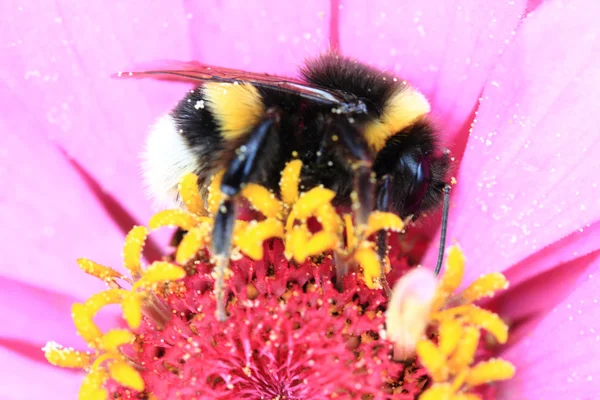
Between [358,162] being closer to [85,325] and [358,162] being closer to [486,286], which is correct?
[486,286]

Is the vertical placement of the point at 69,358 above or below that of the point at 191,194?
below

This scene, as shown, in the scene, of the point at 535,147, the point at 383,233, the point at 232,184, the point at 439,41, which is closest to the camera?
the point at 232,184

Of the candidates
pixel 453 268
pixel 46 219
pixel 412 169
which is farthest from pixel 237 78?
pixel 46 219

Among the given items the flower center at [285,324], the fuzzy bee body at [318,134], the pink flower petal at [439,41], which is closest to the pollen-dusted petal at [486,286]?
the flower center at [285,324]

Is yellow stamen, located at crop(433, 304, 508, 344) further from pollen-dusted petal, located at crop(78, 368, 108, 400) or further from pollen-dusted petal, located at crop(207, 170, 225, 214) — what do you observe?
pollen-dusted petal, located at crop(78, 368, 108, 400)

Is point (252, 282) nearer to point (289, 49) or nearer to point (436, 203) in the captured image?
point (436, 203)

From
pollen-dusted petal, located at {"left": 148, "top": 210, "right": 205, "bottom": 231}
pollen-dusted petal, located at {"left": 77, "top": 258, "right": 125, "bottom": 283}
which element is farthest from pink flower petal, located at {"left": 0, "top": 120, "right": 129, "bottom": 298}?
pollen-dusted petal, located at {"left": 148, "top": 210, "right": 205, "bottom": 231}

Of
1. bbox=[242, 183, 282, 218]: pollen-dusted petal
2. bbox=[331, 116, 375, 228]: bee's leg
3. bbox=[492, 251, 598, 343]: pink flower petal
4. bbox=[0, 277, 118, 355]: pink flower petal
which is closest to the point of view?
bbox=[331, 116, 375, 228]: bee's leg
